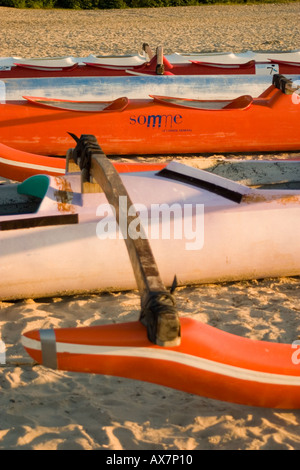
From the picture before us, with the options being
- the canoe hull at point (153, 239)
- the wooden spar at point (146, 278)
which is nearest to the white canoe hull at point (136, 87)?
the canoe hull at point (153, 239)

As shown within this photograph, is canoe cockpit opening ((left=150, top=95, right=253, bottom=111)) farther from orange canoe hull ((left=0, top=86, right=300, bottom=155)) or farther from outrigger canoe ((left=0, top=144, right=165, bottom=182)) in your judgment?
outrigger canoe ((left=0, top=144, right=165, bottom=182))

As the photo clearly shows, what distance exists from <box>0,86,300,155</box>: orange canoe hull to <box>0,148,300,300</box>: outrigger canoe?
2506mm

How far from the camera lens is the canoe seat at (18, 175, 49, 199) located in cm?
389

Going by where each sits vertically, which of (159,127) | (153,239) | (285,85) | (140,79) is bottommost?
(153,239)

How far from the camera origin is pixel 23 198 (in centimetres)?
405

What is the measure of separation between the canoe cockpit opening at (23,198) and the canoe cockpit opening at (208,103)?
275 cm


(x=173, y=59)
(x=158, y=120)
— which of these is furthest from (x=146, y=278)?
(x=173, y=59)

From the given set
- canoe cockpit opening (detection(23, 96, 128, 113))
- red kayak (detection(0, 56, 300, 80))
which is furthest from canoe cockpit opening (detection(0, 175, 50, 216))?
red kayak (detection(0, 56, 300, 80))

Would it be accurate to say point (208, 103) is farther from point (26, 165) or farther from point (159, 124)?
point (26, 165)

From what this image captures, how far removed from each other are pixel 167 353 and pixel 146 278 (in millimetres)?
290

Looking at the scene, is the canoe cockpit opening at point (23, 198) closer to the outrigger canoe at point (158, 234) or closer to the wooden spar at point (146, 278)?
the outrigger canoe at point (158, 234)

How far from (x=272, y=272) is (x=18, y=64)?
5.62 meters

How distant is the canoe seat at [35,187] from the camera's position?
153 inches

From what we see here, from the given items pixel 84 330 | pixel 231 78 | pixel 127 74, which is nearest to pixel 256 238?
pixel 84 330
